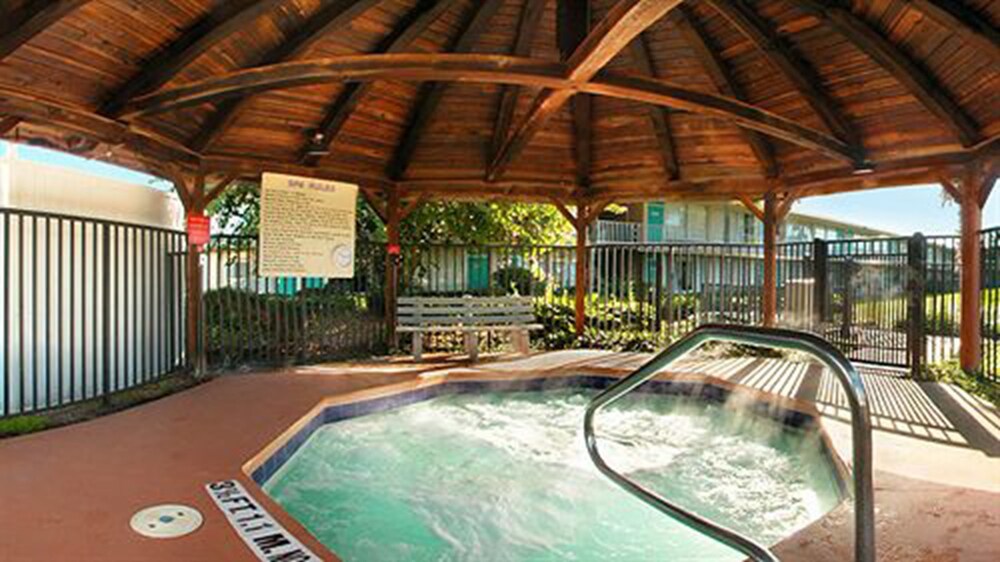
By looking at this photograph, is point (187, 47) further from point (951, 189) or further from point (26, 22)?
point (951, 189)

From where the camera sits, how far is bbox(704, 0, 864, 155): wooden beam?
5.30 m

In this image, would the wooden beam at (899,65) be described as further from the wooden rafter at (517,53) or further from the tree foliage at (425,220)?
the tree foliage at (425,220)

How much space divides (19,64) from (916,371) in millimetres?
9327

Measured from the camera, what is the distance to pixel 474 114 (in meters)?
7.77

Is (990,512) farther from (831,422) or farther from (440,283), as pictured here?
(440,283)

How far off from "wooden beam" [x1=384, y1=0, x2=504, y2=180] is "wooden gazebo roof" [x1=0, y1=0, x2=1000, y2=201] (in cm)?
3

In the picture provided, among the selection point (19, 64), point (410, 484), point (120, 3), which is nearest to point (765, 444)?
point (410, 484)

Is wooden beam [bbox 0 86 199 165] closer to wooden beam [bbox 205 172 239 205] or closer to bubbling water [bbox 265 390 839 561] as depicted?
wooden beam [bbox 205 172 239 205]

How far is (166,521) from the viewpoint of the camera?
108 inches

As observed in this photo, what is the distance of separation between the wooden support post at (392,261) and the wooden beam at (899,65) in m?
5.67

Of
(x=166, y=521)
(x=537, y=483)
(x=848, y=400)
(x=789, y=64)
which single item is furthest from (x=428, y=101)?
(x=848, y=400)

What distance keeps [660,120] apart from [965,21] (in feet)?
11.3

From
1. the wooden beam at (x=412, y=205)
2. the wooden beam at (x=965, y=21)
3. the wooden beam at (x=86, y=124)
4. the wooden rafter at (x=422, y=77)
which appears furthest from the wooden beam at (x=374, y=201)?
the wooden beam at (x=965, y=21)

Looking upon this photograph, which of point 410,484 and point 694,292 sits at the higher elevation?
point 694,292
